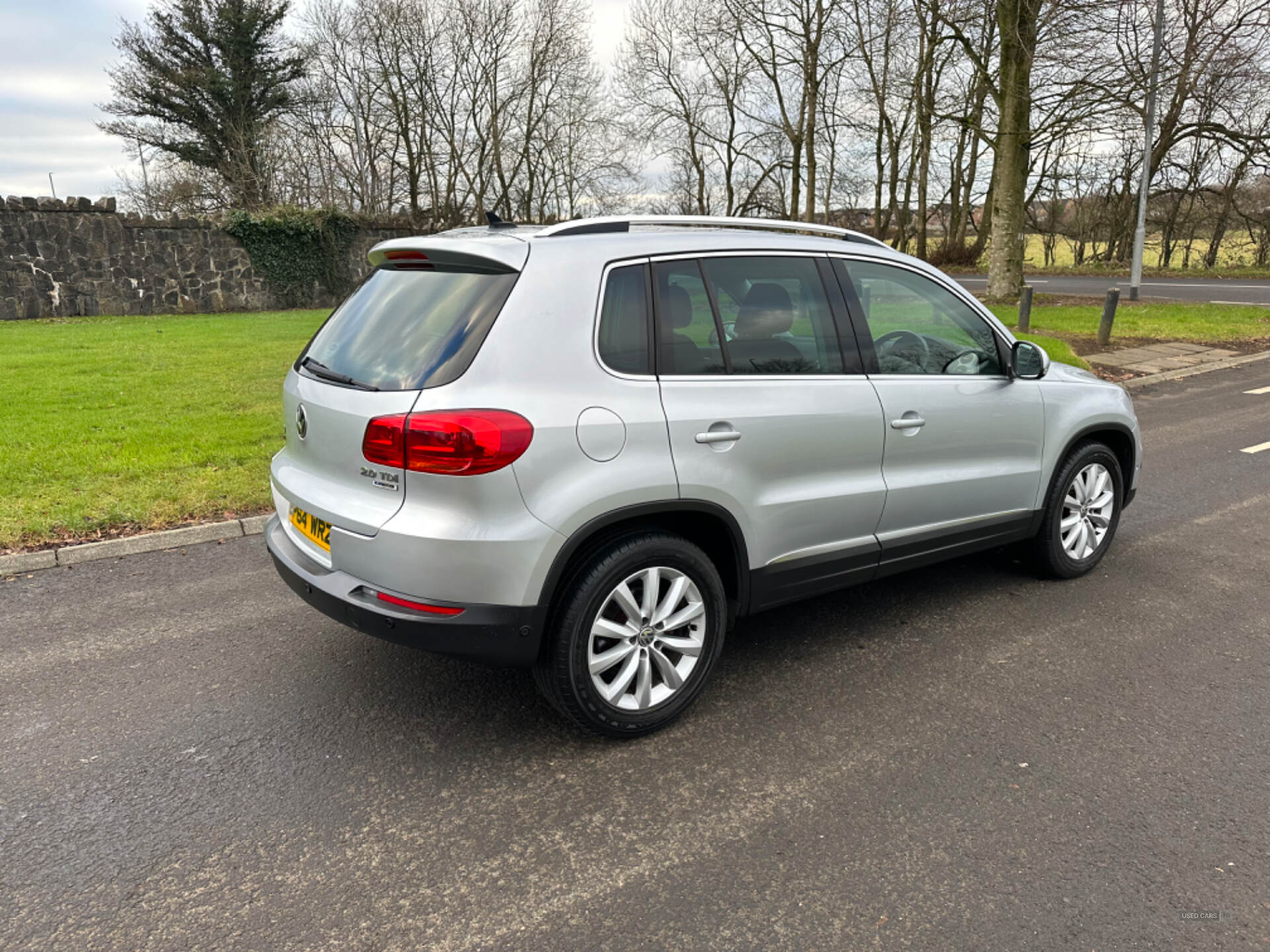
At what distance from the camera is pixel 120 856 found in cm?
256

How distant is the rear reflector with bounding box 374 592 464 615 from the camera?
2.78 meters

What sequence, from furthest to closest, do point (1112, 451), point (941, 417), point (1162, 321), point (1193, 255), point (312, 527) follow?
point (1193, 255), point (1162, 321), point (1112, 451), point (941, 417), point (312, 527)

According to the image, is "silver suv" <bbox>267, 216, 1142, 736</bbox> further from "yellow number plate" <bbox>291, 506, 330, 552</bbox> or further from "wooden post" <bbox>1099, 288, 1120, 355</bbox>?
"wooden post" <bbox>1099, 288, 1120, 355</bbox>

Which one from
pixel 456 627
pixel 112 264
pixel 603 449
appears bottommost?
pixel 456 627

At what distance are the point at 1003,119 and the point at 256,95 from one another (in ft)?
78.2

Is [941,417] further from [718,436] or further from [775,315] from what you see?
[718,436]

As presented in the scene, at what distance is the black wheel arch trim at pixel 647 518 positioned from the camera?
2.84 m

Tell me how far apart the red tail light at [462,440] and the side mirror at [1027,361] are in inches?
104

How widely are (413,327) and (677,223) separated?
3.72ft

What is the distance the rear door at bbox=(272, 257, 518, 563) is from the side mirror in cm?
257

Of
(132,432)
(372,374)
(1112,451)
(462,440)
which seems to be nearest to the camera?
(462,440)

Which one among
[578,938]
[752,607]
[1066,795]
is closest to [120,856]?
[578,938]

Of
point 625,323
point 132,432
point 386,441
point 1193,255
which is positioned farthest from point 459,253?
point 1193,255

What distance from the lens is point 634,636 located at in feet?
10.1
